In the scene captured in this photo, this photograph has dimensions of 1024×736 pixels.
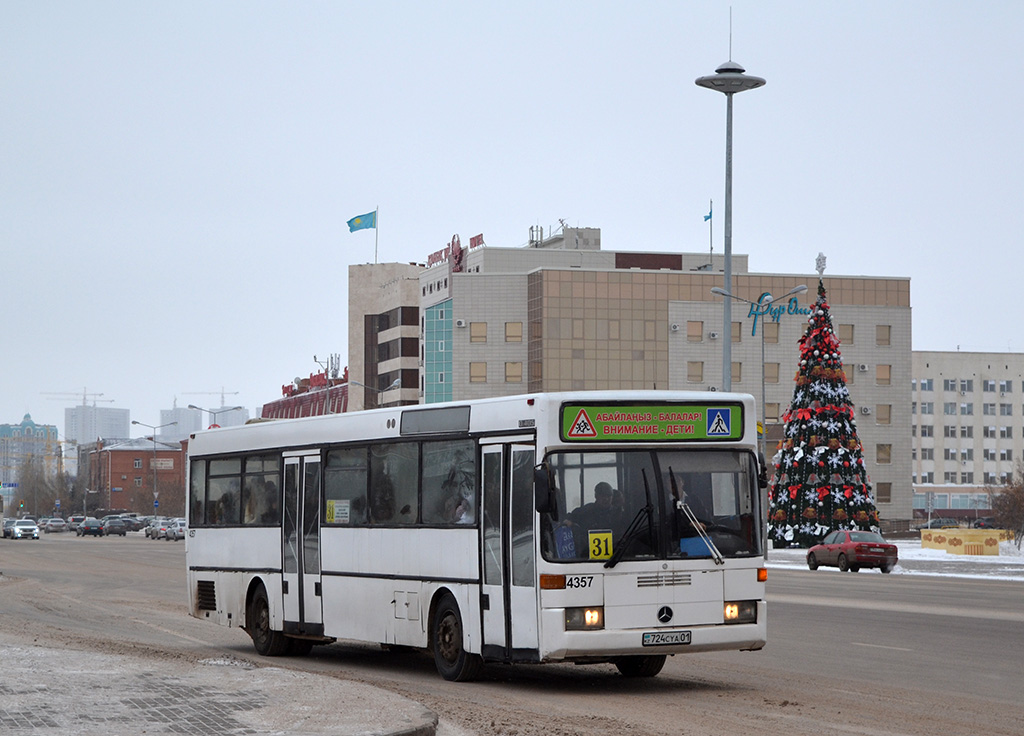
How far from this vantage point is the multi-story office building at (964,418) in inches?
6757

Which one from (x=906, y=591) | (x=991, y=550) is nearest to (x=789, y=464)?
(x=991, y=550)

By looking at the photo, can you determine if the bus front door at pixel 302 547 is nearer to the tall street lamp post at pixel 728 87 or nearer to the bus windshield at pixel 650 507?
the bus windshield at pixel 650 507

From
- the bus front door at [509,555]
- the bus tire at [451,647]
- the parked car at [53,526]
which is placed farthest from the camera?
the parked car at [53,526]

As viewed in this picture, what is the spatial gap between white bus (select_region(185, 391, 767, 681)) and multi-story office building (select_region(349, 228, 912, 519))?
9374 cm

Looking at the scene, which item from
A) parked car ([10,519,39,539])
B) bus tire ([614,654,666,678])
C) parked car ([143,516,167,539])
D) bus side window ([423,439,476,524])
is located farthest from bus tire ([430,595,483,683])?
parked car ([143,516,167,539])

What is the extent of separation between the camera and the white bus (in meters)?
13.8

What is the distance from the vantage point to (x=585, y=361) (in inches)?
4432

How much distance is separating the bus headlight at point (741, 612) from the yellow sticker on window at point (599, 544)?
127cm

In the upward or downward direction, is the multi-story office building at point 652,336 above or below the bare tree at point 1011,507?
above

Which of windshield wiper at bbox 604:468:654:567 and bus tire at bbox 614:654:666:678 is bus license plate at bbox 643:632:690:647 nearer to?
windshield wiper at bbox 604:468:654:567

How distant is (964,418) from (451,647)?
166 m

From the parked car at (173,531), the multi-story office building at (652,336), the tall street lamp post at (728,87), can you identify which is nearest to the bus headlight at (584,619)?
the tall street lamp post at (728,87)

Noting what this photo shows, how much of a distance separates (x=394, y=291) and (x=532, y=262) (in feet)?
53.2

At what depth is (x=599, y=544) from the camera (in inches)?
547
